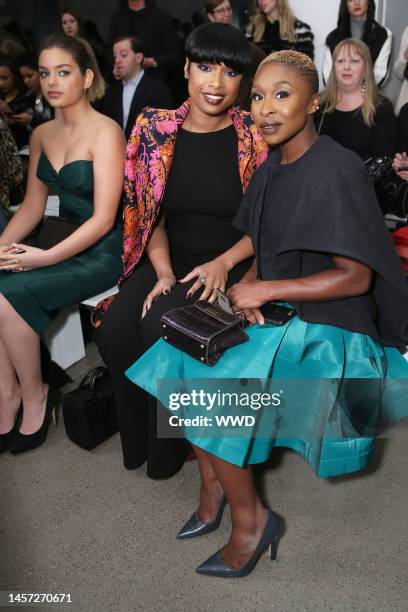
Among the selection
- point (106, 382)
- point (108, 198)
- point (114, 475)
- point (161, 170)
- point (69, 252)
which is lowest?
point (114, 475)

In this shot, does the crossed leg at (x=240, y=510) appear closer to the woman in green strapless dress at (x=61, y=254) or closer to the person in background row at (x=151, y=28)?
the woman in green strapless dress at (x=61, y=254)

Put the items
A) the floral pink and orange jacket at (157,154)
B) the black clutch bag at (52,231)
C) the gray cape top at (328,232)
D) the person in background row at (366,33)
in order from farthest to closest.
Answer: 1. the person in background row at (366,33)
2. the black clutch bag at (52,231)
3. the floral pink and orange jacket at (157,154)
4. the gray cape top at (328,232)

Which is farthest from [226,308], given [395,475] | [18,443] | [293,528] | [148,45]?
[148,45]

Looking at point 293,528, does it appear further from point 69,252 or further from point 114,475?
point 69,252

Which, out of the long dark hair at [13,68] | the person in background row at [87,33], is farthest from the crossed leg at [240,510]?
the person in background row at [87,33]

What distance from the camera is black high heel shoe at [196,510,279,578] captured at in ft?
5.88

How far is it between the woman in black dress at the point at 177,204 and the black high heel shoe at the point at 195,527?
11.0 inches

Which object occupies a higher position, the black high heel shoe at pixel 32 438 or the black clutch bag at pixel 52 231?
the black clutch bag at pixel 52 231

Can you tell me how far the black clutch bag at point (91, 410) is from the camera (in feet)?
7.77

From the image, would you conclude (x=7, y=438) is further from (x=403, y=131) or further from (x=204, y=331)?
(x=403, y=131)

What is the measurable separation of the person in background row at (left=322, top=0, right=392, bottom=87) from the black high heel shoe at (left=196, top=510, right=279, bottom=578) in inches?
143

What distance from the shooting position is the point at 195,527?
6.45 ft

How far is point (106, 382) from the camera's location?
2453 mm

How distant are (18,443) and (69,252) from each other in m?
0.82
